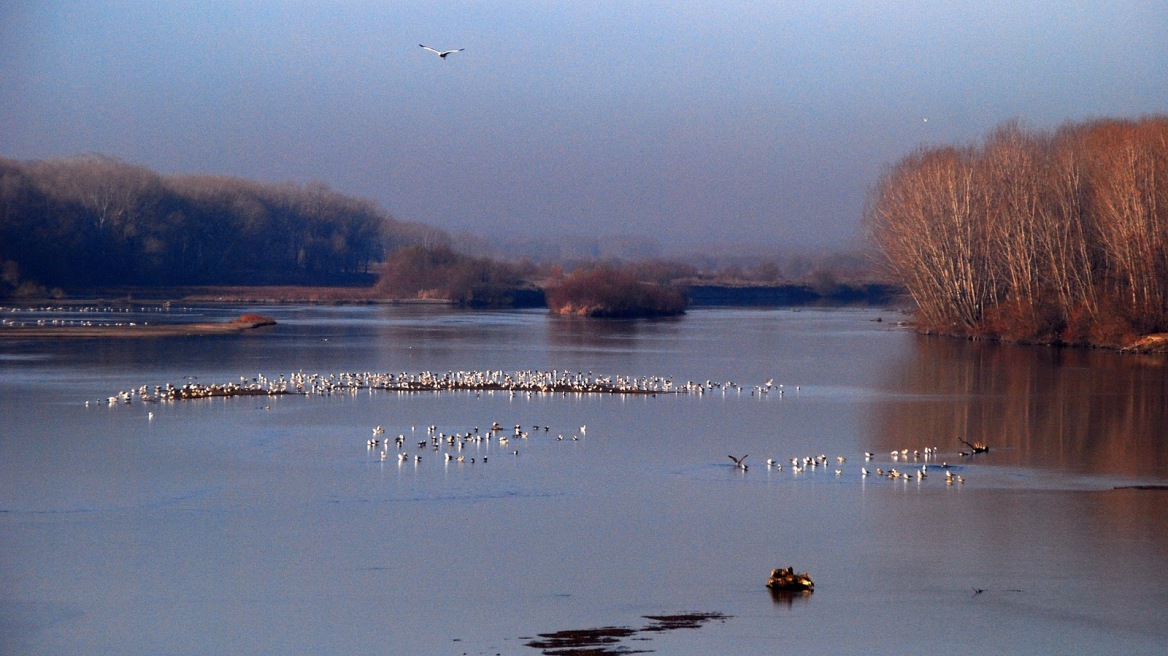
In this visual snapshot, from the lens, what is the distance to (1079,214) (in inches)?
1619

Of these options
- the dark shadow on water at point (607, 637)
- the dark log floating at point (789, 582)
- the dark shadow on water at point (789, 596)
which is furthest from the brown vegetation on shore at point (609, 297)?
the dark shadow on water at point (607, 637)

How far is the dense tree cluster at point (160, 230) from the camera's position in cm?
8744

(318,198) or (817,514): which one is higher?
→ (318,198)

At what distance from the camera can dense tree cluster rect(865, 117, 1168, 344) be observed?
3812 cm

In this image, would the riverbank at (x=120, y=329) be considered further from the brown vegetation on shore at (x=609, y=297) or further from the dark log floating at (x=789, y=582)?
the dark log floating at (x=789, y=582)

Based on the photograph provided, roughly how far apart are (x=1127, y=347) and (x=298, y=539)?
32.7 m

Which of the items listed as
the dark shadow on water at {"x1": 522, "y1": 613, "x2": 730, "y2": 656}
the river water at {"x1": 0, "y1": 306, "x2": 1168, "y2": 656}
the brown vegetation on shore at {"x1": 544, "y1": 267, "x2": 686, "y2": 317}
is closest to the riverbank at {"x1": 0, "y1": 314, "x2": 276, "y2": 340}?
the river water at {"x1": 0, "y1": 306, "x2": 1168, "y2": 656}

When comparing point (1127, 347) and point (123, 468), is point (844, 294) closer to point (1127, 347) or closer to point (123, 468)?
point (1127, 347)

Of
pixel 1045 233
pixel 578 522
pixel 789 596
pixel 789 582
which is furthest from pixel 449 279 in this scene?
pixel 789 596

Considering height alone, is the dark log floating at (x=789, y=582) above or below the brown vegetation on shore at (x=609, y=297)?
below

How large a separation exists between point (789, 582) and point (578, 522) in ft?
10.1

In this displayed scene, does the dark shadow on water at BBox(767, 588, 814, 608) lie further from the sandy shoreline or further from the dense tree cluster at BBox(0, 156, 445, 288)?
the dense tree cluster at BBox(0, 156, 445, 288)

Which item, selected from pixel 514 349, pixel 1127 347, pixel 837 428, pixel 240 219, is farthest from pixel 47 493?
pixel 240 219

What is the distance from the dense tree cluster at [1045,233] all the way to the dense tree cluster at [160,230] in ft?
188
